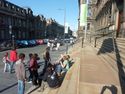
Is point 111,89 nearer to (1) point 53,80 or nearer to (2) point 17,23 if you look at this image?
(1) point 53,80

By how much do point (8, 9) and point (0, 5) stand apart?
5.51 meters

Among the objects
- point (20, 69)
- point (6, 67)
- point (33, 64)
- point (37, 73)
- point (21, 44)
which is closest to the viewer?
point (20, 69)

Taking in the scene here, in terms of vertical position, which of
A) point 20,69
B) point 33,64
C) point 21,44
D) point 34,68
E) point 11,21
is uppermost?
point 11,21

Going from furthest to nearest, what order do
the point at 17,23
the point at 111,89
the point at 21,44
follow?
1. the point at 17,23
2. the point at 21,44
3. the point at 111,89

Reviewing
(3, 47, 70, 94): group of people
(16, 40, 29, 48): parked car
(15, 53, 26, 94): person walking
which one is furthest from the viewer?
(16, 40, 29, 48): parked car

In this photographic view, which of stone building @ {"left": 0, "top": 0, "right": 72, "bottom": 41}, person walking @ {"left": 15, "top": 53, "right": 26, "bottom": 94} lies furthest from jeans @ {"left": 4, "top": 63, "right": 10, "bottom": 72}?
stone building @ {"left": 0, "top": 0, "right": 72, "bottom": 41}

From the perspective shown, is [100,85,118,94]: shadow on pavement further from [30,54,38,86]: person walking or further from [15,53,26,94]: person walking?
[30,54,38,86]: person walking

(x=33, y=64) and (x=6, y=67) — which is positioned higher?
(x=33, y=64)

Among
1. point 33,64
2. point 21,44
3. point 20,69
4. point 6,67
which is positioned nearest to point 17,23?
point 21,44

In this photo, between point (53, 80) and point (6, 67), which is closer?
point (53, 80)

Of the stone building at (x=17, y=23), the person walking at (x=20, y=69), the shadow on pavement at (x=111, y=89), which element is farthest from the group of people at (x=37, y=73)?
the stone building at (x=17, y=23)

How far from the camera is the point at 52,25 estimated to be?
493ft

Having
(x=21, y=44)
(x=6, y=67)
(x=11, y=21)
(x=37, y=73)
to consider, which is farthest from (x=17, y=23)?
(x=37, y=73)

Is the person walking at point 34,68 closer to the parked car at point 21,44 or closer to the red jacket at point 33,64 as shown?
the red jacket at point 33,64
